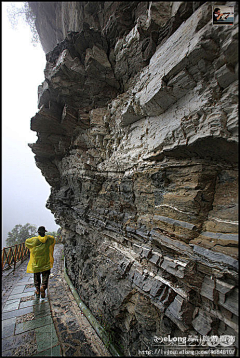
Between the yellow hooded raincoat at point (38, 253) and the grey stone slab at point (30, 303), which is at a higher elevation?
the yellow hooded raincoat at point (38, 253)

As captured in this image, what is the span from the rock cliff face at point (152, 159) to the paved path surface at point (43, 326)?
Result: 666mm

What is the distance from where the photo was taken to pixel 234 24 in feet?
7.25

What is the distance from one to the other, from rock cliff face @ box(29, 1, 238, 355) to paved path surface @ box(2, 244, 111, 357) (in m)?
0.67

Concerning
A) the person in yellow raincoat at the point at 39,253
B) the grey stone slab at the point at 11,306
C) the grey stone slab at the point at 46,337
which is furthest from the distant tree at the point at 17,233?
the grey stone slab at the point at 46,337

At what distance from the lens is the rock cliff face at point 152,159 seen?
106 inches

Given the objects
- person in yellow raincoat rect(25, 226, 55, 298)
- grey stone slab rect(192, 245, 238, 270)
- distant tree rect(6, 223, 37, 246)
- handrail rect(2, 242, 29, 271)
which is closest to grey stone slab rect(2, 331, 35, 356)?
person in yellow raincoat rect(25, 226, 55, 298)

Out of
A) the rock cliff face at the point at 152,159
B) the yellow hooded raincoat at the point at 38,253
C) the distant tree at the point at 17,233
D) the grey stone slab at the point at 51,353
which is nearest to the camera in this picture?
the rock cliff face at the point at 152,159

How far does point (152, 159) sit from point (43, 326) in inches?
236

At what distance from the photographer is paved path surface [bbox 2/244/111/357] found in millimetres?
3686

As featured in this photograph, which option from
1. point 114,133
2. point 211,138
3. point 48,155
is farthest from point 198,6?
point 48,155

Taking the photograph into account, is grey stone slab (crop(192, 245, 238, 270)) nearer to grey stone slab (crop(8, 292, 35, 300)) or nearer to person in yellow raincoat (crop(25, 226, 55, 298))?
person in yellow raincoat (crop(25, 226, 55, 298))

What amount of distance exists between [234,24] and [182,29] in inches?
52.6

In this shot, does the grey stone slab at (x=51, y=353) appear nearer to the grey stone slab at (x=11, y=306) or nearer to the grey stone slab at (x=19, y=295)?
the grey stone slab at (x=11, y=306)

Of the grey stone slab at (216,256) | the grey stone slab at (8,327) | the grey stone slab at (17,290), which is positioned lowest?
the grey stone slab at (17,290)
